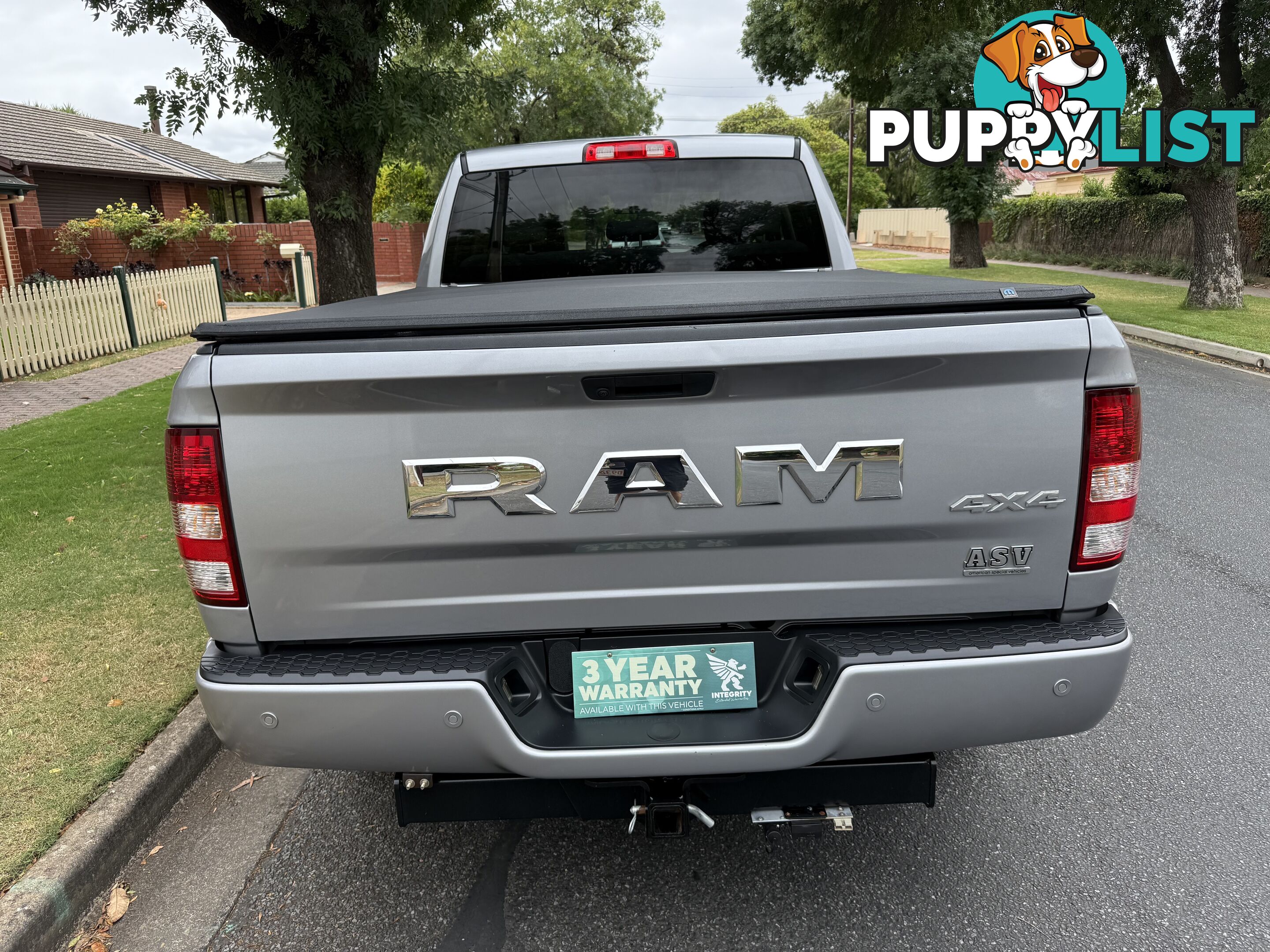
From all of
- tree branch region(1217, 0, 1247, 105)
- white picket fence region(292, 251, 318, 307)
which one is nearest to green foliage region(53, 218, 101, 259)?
white picket fence region(292, 251, 318, 307)

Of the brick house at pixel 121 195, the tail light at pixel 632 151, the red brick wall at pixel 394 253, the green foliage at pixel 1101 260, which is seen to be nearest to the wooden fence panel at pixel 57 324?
the brick house at pixel 121 195

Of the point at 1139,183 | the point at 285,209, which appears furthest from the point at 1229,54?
the point at 285,209

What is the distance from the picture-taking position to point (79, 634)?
14.4 ft

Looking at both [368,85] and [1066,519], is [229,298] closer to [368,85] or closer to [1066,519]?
[368,85]

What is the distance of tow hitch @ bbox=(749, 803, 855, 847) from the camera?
93.8 inches

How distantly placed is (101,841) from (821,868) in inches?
85.4

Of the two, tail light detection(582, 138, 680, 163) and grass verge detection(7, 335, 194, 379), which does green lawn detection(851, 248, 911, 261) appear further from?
tail light detection(582, 138, 680, 163)

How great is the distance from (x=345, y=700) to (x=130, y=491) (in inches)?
221

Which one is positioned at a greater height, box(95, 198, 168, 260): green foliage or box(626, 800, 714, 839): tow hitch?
box(95, 198, 168, 260): green foliage

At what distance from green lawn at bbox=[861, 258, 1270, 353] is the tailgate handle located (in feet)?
24.4

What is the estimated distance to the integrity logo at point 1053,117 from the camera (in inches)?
613

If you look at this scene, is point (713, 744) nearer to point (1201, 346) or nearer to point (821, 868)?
point (821, 868)

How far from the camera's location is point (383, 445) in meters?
2.11

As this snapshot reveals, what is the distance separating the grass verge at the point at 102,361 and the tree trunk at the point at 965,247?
22.6 meters
